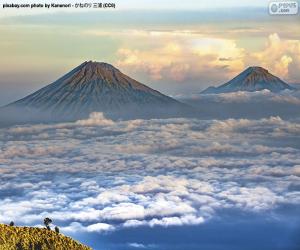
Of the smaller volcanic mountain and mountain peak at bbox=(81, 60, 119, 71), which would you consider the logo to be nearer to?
the smaller volcanic mountain

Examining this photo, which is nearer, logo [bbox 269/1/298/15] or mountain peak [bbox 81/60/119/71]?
logo [bbox 269/1/298/15]

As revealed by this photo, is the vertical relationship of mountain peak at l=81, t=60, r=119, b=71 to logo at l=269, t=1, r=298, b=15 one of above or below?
below

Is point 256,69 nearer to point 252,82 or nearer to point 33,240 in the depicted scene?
point 252,82

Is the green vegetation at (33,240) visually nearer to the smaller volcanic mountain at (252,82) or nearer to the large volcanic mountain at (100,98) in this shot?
the large volcanic mountain at (100,98)

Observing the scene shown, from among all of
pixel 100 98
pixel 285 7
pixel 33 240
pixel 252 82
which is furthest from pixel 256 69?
pixel 33 240

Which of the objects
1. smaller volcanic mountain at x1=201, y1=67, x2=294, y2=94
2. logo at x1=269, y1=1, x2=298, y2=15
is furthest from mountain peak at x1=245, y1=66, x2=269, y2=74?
logo at x1=269, y1=1, x2=298, y2=15

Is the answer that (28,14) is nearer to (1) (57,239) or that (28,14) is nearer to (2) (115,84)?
(2) (115,84)

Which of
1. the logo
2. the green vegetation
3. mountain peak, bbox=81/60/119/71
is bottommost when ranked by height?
the green vegetation
